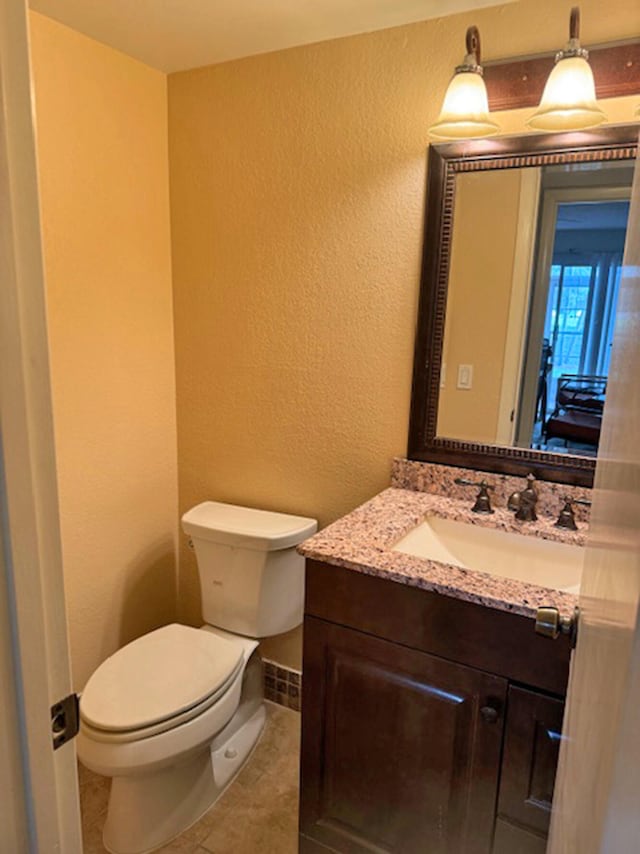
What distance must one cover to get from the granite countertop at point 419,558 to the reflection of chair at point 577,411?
0.23 m

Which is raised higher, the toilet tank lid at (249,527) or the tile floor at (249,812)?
the toilet tank lid at (249,527)

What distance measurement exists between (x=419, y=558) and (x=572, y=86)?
1106 mm

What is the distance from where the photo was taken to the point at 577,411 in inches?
58.2

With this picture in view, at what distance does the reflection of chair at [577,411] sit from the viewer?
1.44 metres

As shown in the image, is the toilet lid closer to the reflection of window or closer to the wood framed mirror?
the wood framed mirror

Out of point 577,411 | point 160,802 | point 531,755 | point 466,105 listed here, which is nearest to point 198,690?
point 160,802

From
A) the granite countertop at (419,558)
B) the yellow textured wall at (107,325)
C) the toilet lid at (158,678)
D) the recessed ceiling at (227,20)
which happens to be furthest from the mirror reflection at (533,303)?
the yellow textured wall at (107,325)

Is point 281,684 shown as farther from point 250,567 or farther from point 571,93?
point 571,93

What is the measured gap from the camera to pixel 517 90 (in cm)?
144

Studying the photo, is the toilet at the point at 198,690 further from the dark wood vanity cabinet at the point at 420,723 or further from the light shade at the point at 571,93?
the light shade at the point at 571,93

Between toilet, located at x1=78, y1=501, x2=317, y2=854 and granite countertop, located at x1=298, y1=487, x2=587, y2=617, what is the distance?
376 mm

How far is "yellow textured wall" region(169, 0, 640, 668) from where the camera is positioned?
1587mm

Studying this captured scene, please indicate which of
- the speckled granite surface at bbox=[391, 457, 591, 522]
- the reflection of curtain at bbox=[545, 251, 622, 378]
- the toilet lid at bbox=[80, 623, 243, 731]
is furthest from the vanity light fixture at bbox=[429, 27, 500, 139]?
the toilet lid at bbox=[80, 623, 243, 731]

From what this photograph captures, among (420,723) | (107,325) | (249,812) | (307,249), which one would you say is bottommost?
(249,812)
